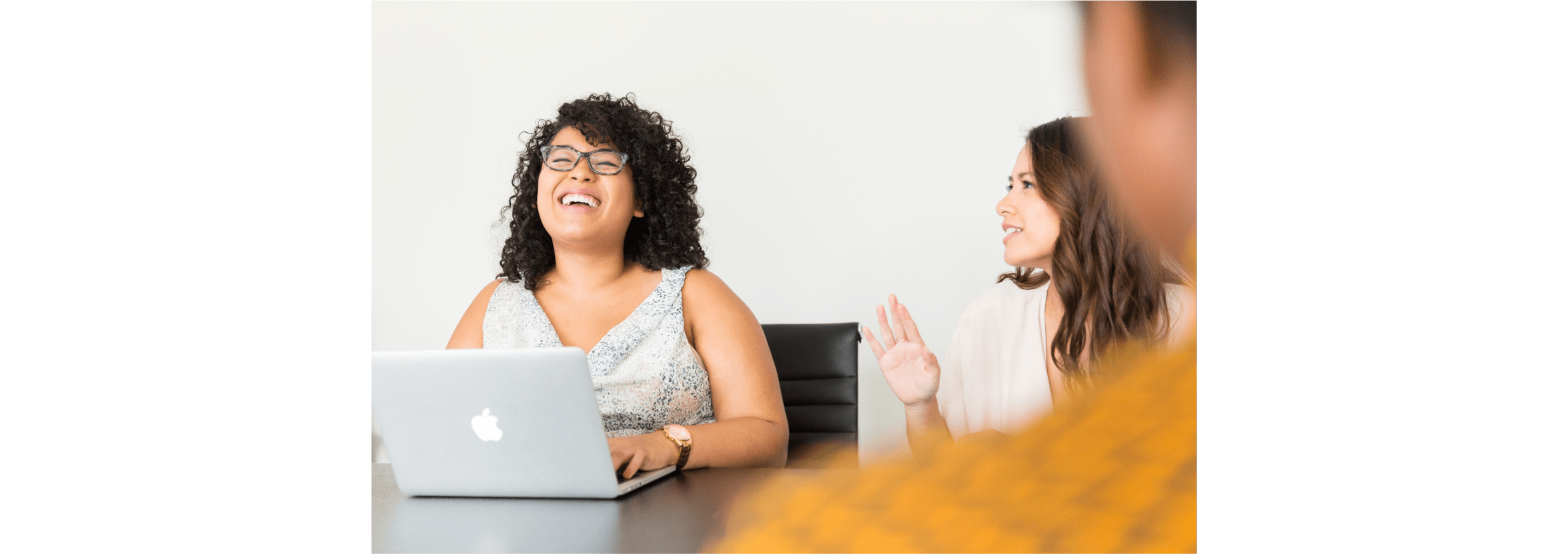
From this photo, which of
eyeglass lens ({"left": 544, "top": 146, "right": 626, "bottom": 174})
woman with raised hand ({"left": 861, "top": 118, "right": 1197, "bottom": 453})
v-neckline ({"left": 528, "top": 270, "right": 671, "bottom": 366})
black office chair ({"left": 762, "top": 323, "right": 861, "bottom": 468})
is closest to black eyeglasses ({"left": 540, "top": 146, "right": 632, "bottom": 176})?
eyeglass lens ({"left": 544, "top": 146, "right": 626, "bottom": 174})

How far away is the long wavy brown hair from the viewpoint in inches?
47.4

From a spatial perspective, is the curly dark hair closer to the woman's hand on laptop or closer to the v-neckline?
the v-neckline

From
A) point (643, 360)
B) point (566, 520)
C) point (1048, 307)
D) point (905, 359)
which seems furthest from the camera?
point (643, 360)

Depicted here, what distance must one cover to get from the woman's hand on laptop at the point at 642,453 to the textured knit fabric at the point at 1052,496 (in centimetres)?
21

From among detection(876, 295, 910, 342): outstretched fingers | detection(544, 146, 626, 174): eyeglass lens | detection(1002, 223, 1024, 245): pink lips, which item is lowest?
detection(876, 295, 910, 342): outstretched fingers

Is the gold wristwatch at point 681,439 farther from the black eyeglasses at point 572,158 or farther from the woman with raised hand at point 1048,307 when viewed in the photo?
the black eyeglasses at point 572,158

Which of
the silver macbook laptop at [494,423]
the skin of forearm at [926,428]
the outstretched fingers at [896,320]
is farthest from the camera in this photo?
the outstretched fingers at [896,320]

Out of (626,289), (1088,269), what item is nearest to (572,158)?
(626,289)

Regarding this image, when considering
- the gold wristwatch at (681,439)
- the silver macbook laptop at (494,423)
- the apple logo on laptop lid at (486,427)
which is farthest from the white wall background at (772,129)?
the apple logo on laptop lid at (486,427)

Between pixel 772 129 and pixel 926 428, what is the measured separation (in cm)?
56

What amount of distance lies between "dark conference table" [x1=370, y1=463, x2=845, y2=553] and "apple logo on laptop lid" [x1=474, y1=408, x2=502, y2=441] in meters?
0.10

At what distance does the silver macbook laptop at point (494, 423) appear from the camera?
1.19m

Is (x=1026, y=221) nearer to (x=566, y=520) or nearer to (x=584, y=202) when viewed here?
(x=566, y=520)

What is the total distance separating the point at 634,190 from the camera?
1732mm
